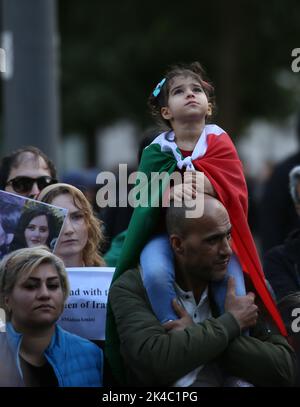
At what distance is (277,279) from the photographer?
13.9ft

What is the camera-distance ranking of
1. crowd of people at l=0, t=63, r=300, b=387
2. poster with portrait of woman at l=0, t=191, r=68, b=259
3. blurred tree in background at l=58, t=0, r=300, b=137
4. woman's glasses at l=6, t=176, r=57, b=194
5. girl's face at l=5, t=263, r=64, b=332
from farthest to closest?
blurred tree in background at l=58, t=0, r=300, b=137
woman's glasses at l=6, t=176, r=57, b=194
poster with portrait of woman at l=0, t=191, r=68, b=259
girl's face at l=5, t=263, r=64, b=332
crowd of people at l=0, t=63, r=300, b=387

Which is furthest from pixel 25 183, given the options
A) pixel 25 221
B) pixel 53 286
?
pixel 53 286

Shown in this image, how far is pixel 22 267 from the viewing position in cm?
340

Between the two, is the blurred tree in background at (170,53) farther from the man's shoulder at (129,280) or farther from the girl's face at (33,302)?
the girl's face at (33,302)

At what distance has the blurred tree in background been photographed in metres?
19.3

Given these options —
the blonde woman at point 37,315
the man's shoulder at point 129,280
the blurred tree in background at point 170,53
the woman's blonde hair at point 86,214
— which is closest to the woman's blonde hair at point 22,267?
the blonde woman at point 37,315

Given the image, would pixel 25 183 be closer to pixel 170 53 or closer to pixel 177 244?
pixel 177 244

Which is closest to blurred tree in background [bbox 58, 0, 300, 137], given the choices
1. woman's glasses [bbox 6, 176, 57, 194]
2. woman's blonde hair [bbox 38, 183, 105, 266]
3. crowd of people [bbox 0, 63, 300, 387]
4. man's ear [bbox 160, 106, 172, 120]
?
woman's glasses [bbox 6, 176, 57, 194]

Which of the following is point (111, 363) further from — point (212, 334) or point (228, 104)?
point (228, 104)

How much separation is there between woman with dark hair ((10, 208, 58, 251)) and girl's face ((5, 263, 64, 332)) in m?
0.46

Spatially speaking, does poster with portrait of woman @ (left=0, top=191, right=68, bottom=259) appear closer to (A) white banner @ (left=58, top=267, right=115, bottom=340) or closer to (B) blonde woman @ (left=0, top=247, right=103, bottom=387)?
(A) white banner @ (left=58, top=267, right=115, bottom=340)

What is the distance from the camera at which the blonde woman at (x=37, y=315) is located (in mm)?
3377

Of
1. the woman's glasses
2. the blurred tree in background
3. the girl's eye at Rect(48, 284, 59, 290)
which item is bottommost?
the girl's eye at Rect(48, 284, 59, 290)

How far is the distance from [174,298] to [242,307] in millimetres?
238
